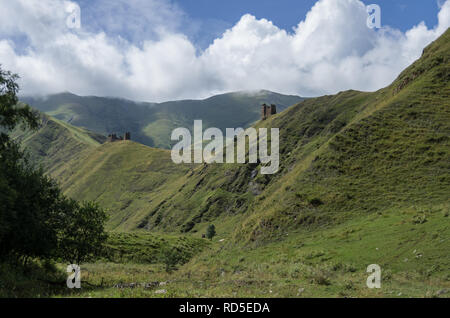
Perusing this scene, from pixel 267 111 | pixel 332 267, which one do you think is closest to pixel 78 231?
pixel 332 267

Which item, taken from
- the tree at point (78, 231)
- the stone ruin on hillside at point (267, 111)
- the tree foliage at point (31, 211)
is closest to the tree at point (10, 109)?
the tree foliage at point (31, 211)

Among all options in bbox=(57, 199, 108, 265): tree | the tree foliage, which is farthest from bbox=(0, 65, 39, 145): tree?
bbox=(57, 199, 108, 265): tree

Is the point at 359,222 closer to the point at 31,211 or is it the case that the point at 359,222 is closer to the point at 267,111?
the point at 31,211

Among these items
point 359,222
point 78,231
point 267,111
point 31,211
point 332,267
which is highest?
point 267,111

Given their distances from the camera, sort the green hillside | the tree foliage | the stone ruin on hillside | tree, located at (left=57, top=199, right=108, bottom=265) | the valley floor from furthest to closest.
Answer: the stone ruin on hillside → tree, located at (left=57, top=199, right=108, bottom=265) → the green hillside → the tree foliage → the valley floor

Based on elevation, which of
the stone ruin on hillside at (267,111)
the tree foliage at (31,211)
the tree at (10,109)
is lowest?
the tree foliage at (31,211)

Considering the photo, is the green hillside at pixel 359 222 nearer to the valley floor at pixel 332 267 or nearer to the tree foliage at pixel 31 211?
the valley floor at pixel 332 267

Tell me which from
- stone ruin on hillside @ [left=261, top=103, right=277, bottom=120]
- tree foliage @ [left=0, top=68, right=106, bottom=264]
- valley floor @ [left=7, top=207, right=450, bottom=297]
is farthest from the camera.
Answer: stone ruin on hillside @ [left=261, top=103, right=277, bottom=120]

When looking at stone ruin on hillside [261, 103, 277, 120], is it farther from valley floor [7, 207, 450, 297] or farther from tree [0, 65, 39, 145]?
tree [0, 65, 39, 145]

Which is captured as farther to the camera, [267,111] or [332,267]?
[267,111]

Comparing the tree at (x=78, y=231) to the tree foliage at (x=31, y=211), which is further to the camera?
the tree at (x=78, y=231)

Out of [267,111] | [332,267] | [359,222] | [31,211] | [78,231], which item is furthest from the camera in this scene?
[267,111]
